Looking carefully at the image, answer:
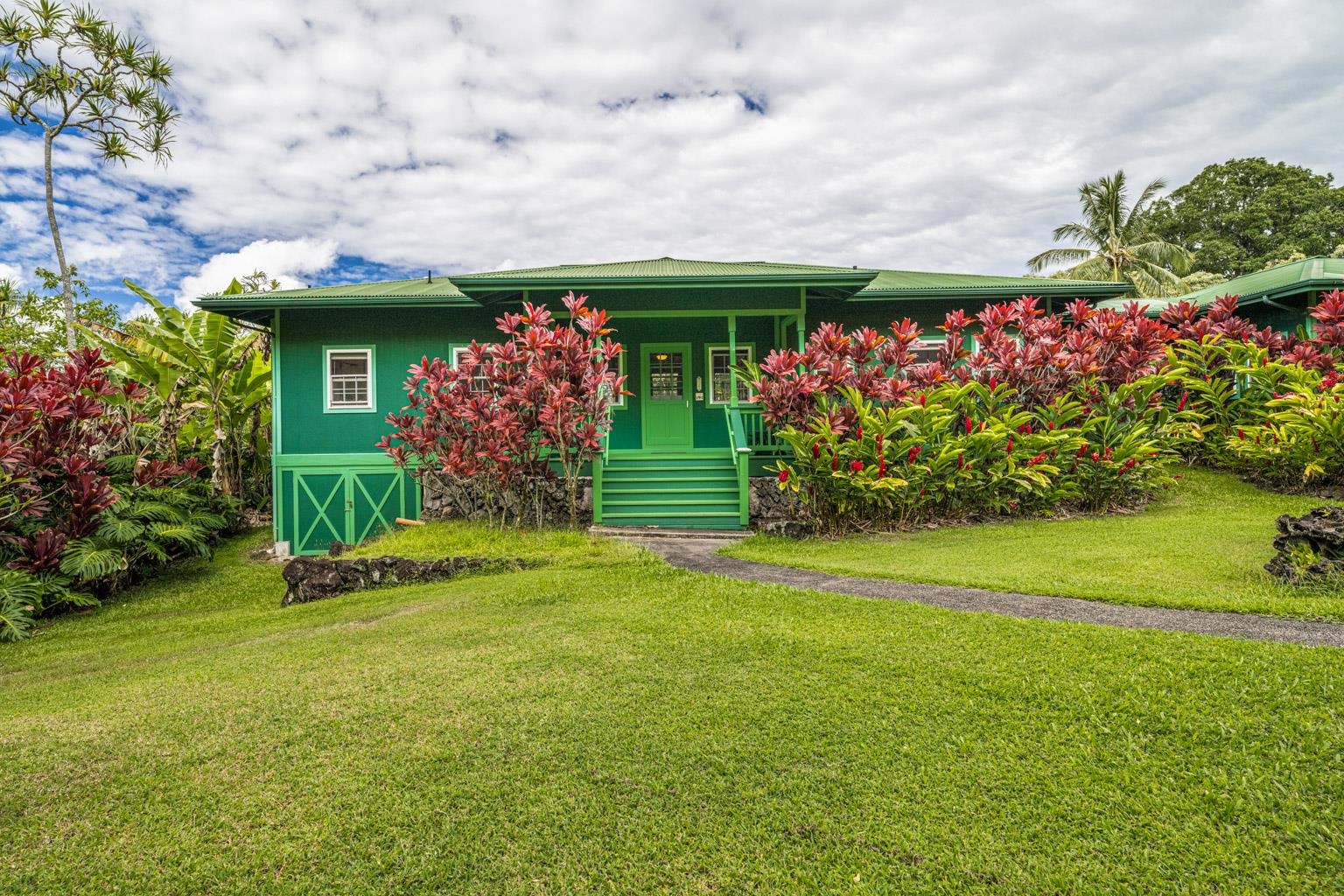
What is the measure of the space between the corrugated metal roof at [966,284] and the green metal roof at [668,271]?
→ 1088 millimetres

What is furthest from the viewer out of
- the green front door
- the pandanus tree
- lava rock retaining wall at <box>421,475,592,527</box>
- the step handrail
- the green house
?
the green front door

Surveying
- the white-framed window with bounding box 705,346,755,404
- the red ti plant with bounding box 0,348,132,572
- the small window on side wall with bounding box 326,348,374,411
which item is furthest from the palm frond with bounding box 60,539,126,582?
the white-framed window with bounding box 705,346,755,404

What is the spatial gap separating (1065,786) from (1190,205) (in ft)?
131

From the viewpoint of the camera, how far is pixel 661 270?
12.2m

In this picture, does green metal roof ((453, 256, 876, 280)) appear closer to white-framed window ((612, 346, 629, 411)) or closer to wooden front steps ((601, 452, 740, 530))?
white-framed window ((612, 346, 629, 411))

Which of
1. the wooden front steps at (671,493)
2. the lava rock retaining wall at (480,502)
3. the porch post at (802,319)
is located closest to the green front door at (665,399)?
the wooden front steps at (671,493)

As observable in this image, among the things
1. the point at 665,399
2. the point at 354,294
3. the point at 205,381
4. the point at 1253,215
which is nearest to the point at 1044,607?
the point at 665,399

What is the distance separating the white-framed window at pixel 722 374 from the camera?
12.1m

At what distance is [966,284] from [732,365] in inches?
217

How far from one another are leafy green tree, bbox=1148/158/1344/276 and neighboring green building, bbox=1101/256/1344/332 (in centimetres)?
1949

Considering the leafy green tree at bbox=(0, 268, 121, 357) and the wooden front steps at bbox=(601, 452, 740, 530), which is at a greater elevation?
the leafy green tree at bbox=(0, 268, 121, 357)

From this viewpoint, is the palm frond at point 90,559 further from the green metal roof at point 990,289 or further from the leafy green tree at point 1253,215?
the leafy green tree at point 1253,215

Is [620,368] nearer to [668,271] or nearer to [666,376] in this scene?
[666,376]

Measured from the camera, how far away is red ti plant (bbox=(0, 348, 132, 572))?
22.8 ft
